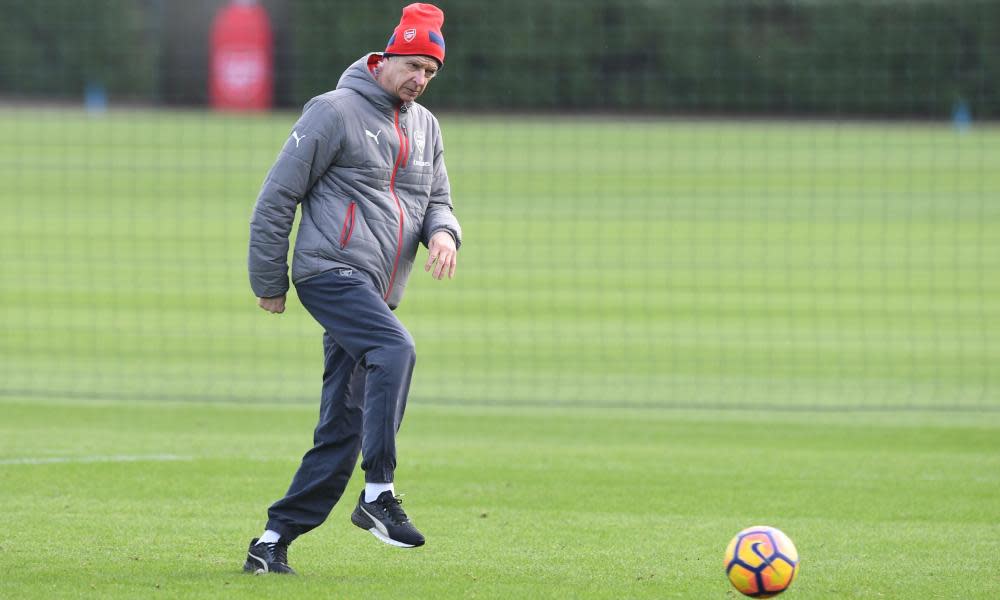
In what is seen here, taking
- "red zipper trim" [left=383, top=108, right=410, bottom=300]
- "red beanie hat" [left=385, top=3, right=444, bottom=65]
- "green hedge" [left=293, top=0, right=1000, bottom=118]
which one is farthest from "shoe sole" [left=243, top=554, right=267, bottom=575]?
→ "green hedge" [left=293, top=0, right=1000, bottom=118]

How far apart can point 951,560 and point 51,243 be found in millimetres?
17035

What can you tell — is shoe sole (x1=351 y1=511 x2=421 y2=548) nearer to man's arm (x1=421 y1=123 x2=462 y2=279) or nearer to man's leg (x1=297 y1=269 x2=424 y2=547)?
man's leg (x1=297 y1=269 x2=424 y2=547)

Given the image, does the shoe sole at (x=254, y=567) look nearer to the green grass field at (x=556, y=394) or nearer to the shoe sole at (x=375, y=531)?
the green grass field at (x=556, y=394)

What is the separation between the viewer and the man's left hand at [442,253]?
21.1ft

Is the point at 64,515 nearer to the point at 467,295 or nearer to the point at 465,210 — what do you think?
the point at 467,295

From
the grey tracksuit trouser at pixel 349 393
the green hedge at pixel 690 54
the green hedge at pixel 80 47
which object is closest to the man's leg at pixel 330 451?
the grey tracksuit trouser at pixel 349 393

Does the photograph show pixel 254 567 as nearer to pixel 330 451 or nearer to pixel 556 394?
pixel 330 451

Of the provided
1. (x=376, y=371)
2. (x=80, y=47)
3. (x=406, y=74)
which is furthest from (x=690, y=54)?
(x=376, y=371)

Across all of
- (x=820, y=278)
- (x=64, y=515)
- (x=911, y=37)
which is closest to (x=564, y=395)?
(x=64, y=515)

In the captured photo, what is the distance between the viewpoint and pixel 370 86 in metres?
6.46

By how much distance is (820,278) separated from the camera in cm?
1975

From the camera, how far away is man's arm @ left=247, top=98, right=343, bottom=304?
6258mm

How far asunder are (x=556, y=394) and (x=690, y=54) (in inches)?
528

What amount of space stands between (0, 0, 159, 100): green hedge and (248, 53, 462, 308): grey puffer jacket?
73.9 feet
